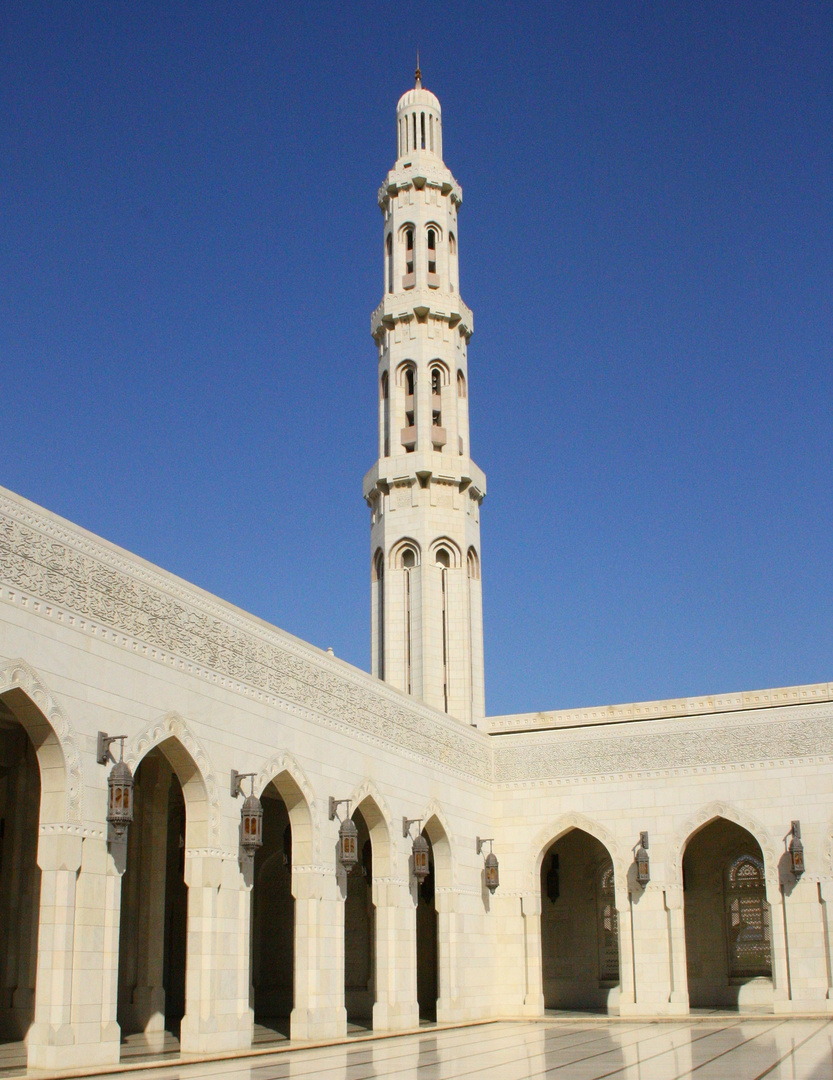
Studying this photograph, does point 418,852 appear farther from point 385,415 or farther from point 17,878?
point 385,415

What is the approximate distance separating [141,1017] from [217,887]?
2.66 m

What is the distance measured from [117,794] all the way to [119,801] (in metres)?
0.07

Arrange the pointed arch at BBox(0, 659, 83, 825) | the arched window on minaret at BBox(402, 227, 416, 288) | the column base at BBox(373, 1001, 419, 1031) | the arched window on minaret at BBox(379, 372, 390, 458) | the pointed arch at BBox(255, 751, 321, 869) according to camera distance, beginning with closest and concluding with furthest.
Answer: the pointed arch at BBox(0, 659, 83, 825) < the pointed arch at BBox(255, 751, 321, 869) < the column base at BBox(373, 1001, 419, 1031) < the arched window on minaret at BBox(379, 372, 390, 458) < the arched window on minaret at BBox(402, 227, 416, 288)

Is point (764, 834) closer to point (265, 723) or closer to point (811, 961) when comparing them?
point (811, 961)

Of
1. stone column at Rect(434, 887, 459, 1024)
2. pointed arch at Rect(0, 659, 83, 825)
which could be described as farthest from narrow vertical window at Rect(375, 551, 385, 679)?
pointed arch at Rect(0, 659, 83, 825)

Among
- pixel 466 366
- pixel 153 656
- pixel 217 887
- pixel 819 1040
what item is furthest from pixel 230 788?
pixel 466 366

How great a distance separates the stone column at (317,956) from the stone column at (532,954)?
5.10 meters

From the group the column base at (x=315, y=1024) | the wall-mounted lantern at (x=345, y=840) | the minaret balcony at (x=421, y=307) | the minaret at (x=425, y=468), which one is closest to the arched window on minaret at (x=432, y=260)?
the minaret at (x=425, y=468)

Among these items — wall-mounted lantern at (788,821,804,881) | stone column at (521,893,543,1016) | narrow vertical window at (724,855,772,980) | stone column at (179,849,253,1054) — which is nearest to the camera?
stone column at (179,849,253,1054)

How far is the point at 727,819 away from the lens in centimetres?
1884

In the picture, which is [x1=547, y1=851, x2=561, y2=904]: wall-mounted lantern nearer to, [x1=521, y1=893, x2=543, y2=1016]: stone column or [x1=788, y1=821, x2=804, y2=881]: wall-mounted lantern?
[x1=521, y1=893, x2=543, y2=1016]: stone column

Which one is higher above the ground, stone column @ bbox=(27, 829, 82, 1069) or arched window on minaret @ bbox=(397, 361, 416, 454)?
arched window on minaret @ bbox=(397, 361, 416, 454)

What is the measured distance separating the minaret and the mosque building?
0.20ft

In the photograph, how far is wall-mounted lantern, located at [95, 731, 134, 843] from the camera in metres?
11.0
